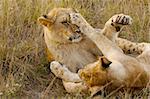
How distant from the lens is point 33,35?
4902 millimetres

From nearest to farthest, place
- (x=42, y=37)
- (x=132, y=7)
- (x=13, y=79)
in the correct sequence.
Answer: (x=13, y=79)
(x=42, y=37)
(x=132, y=7)

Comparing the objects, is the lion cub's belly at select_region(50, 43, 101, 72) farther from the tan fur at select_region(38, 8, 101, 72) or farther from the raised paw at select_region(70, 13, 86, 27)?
the raised paw at select_region(70, 13, 86, 27)

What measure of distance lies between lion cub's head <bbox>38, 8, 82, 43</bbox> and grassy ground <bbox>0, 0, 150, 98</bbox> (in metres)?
0.25

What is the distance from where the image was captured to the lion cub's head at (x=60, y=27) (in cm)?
449

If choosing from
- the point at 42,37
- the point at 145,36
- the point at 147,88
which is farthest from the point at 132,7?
the point at 147,88

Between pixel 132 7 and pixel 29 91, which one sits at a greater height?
pixel 132 7

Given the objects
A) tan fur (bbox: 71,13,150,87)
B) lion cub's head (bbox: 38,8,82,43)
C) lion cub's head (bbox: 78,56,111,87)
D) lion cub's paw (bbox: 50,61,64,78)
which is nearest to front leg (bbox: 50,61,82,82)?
lion cub's paw (bbox: 50,61,64,78)

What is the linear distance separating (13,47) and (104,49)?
0.87 meters

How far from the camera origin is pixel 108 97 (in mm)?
3994

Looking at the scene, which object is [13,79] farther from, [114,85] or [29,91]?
[114,85]

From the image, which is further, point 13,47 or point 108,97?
point 13,47

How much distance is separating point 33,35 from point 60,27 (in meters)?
0.43

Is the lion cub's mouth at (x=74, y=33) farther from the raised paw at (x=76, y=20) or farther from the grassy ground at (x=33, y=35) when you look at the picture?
the grassy ground at (x=33, y=35)

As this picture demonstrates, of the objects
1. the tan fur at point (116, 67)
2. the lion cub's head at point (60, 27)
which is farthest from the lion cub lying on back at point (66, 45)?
the tan fur at point (116, 67)
